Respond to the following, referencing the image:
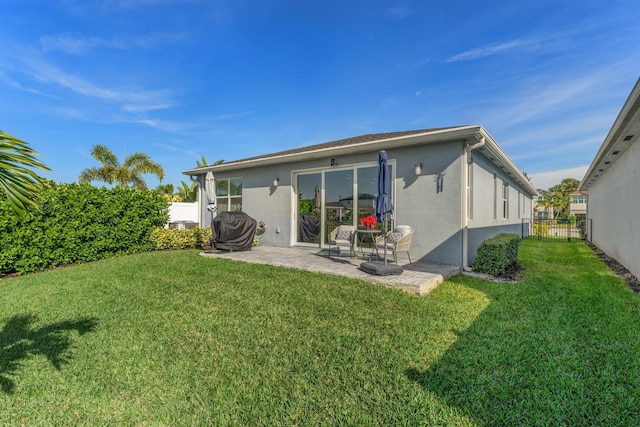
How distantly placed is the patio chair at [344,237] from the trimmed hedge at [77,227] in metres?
6.31

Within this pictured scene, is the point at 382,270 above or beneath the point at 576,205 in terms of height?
beneath

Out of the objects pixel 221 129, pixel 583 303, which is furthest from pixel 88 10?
pixel 583 303

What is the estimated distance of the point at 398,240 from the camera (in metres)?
6.35

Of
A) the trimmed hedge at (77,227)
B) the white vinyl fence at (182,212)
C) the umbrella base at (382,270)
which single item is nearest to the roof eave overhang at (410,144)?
the umbrella base at (382,270)

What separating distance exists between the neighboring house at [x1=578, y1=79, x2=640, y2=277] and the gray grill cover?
878 centimetres

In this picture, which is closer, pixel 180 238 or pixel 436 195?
pixel 436 195

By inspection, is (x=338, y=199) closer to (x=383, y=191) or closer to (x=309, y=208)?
(x=309, y=208)

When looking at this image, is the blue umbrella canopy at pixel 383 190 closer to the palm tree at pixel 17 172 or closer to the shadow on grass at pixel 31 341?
the shadow on grass at pixel 31 341

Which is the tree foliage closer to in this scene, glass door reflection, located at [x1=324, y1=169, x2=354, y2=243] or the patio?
glass door reflection, located at [x1=324, y1=169, x2=354, y2=243]

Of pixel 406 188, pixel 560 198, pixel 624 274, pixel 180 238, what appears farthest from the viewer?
pixel 560 198

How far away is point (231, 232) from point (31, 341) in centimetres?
546

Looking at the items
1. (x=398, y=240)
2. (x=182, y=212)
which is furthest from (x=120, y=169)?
(x=398, y=240)

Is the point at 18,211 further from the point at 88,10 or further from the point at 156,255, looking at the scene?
the point at 88,10

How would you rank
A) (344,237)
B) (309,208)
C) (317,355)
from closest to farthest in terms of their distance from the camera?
(317,355) → (344,237) → (309,208)
